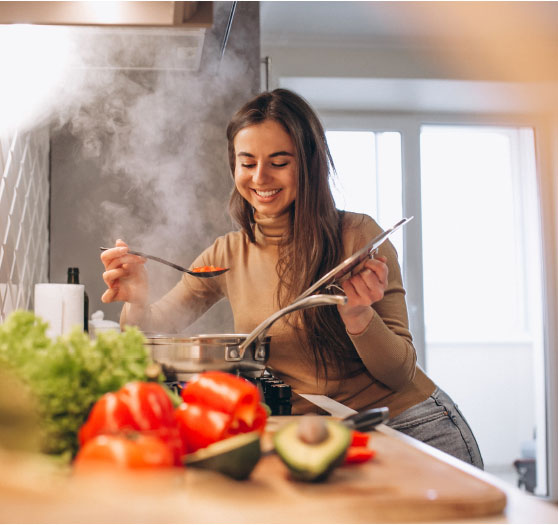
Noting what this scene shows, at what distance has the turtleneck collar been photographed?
1.78 m

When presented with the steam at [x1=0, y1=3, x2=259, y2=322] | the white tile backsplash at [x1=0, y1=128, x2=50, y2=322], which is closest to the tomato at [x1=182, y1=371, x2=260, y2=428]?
the white tile backsplash at [x1=0, y1=128, x2=50, y2=322]

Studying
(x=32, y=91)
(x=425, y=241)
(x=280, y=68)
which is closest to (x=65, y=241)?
(x=32, y=91)

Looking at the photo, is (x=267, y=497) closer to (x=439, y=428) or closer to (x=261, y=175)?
(x=439, y=428)

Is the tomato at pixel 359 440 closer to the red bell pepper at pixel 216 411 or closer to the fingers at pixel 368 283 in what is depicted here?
the red bell pepper at pixel 216 411

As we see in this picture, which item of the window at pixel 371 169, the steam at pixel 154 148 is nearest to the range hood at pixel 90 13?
the steam at pixel 154 148

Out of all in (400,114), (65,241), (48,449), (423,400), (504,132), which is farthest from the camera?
(504,132)

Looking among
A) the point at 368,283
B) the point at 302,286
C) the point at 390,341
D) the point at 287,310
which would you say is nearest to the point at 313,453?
the point at 287,310

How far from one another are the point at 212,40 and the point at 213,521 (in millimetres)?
2318

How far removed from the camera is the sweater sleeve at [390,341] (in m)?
1.31

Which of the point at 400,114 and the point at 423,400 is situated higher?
the point at 400,114

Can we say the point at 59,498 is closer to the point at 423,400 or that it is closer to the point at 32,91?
the point at 423,400

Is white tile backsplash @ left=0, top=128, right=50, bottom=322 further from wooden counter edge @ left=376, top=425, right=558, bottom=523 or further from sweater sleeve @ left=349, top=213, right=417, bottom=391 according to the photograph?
wooden counter edge @ left=376, top=425, right=558, bottom=523

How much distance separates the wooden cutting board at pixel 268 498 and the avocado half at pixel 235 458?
1 centimetres

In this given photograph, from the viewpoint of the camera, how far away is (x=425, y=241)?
445 cm
